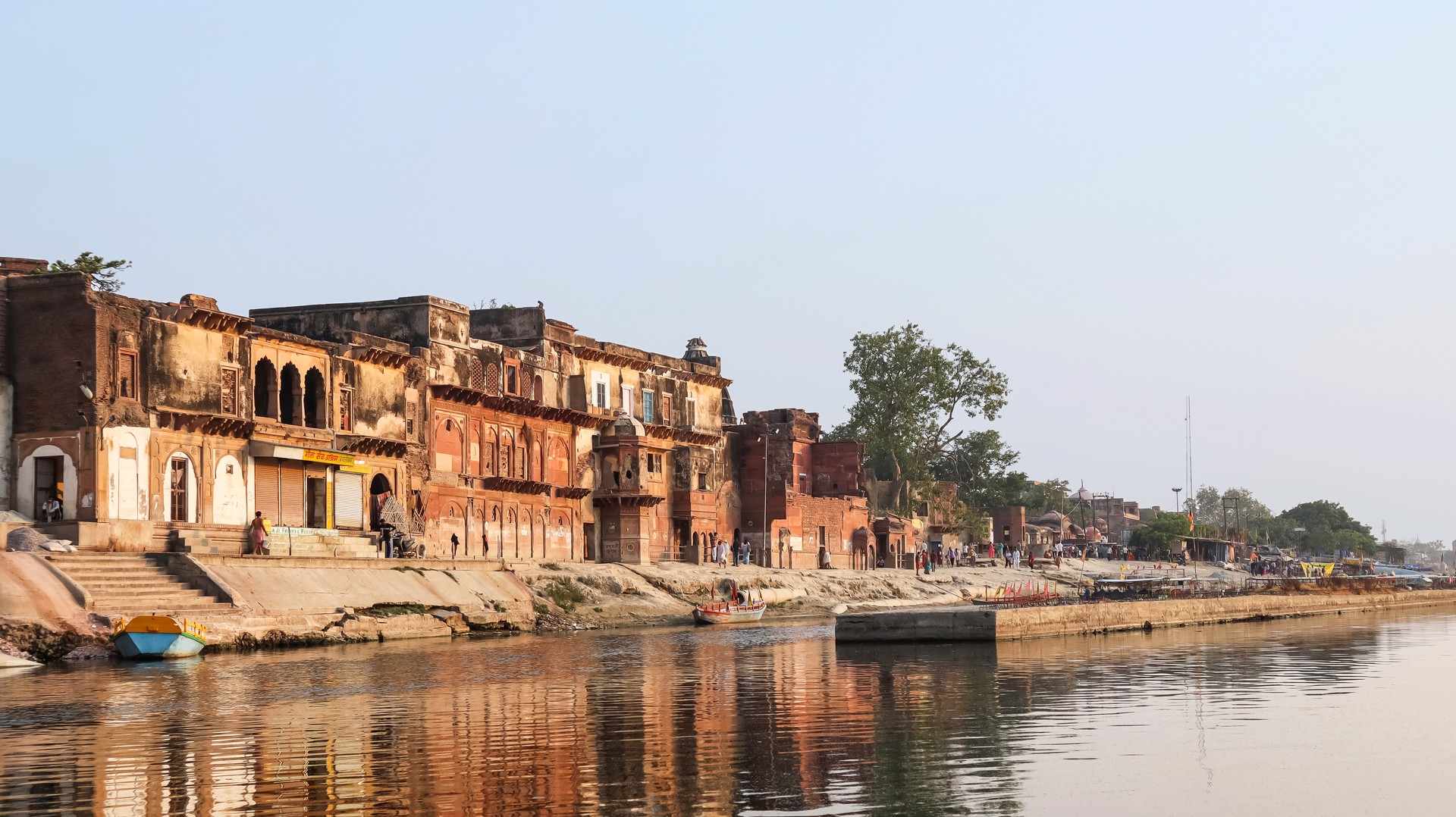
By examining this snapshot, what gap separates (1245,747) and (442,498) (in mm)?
39263

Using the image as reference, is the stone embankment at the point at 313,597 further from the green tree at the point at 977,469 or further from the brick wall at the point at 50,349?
the green tree at the point at 977,469

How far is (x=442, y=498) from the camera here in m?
52.9

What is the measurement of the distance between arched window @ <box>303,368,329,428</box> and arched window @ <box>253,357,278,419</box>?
1434 mm

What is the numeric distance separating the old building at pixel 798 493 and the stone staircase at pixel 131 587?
132 feet

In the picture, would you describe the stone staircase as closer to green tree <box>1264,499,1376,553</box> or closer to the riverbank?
the riverbank

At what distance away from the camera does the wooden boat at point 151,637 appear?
30.1 meters

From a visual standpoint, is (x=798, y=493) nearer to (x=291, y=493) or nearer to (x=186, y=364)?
(x=291, y=493)

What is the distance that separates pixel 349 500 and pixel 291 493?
2419 millimetres

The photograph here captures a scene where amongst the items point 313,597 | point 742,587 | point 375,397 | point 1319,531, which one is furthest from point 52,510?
point 1319,531

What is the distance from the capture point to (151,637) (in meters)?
30.1

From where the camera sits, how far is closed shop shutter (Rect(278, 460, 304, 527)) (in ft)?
146

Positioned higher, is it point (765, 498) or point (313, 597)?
point (765, 498)

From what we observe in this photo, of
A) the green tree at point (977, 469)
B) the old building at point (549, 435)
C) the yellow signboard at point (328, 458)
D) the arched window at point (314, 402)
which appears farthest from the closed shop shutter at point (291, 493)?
the green tree at point (977, 469)

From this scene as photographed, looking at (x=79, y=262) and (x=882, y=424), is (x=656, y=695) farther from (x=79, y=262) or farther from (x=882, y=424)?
(x=882, y=424)
